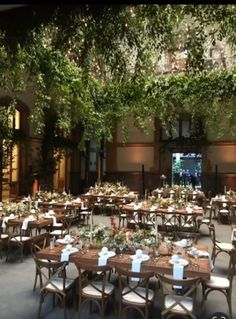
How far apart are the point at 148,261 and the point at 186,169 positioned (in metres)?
13.8

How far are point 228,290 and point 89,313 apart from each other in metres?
1.80

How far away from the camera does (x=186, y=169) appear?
1794 centimetres

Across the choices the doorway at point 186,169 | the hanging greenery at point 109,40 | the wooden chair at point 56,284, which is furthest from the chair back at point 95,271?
the doorway at point 186,169

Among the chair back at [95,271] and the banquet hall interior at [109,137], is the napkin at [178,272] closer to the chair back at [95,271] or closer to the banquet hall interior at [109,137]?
the banquet hall interior at [109,137]

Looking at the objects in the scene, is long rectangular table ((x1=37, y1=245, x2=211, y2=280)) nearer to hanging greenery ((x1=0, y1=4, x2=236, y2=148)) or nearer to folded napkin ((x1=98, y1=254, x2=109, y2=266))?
folded napkin ((x1=98, y1=254, x2=109, y2=266))

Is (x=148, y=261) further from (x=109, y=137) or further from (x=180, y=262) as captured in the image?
(x=109, y=137)

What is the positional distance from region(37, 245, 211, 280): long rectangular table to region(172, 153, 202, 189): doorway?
12.9 meters

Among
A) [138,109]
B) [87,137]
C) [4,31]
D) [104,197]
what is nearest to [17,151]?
[104,197]

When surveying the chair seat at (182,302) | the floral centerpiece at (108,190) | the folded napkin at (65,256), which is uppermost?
the floral centerpiece at (108,190)

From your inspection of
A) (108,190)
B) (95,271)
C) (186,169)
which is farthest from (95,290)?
(186,169)

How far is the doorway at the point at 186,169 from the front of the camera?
56.6 ft

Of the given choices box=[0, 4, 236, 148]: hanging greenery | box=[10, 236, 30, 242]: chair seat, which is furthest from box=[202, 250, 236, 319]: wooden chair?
box=[10, 236, 30, 242]: chair seat

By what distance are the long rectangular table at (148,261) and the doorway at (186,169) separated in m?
12.9

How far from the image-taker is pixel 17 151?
46.9ft
